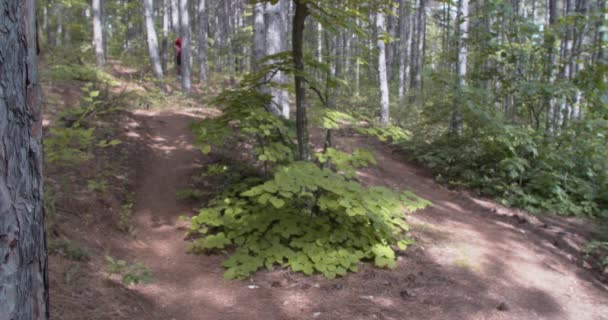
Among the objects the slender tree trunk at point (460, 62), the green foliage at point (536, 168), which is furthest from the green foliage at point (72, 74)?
the green foliage at point (536, 168)

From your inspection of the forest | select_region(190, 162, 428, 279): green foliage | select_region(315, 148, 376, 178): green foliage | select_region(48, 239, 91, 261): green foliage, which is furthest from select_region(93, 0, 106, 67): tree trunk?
select_region(315, 148, 376, 178): green foliage

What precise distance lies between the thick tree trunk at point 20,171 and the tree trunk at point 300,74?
3720mm

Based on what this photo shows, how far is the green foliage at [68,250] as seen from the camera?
409 cm

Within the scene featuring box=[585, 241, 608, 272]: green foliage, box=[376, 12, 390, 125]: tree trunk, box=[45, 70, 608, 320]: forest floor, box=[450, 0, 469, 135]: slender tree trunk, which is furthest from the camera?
box=[376, 12, 390, 125]: tree trunk

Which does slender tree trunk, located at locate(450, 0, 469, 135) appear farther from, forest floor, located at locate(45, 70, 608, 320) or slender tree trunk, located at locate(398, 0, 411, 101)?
slender tree trunk, located at locate(398, 0, 411, 101)

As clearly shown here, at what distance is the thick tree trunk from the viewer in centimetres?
149

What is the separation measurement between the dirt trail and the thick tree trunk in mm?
2467

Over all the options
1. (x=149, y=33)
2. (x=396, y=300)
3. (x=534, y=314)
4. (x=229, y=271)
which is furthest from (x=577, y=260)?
(x=149, y=33)

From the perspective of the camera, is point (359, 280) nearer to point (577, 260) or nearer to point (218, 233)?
point (218, 233)

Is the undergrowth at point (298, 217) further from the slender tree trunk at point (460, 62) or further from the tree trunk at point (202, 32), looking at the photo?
the tree trunk at point (202, 32)

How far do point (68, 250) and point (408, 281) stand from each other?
3.67m

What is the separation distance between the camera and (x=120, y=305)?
3627 mm

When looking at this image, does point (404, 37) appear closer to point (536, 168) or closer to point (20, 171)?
point (536, 168)

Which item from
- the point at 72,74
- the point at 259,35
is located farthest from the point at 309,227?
the point at 72,74
